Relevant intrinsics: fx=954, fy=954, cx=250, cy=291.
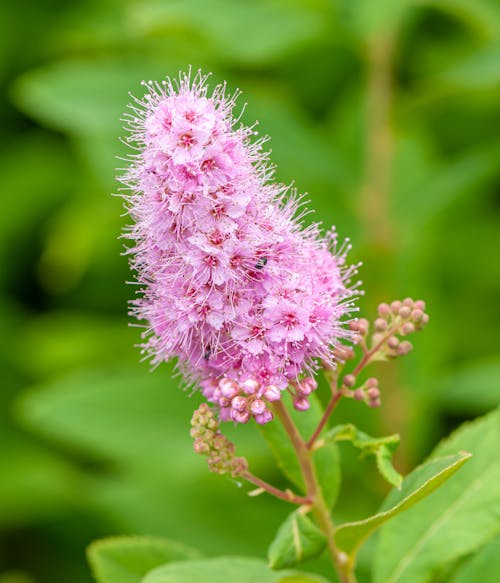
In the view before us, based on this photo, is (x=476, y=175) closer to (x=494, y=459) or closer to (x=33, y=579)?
(x=494, y=459)

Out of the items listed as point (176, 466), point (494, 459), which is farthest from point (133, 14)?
point (494, 459)

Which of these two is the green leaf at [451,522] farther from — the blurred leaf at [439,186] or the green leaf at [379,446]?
the blurred leaf at [439,186]

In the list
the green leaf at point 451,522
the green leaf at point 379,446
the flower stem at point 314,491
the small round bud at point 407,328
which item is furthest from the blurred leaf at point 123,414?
the small round bud at point 407,328

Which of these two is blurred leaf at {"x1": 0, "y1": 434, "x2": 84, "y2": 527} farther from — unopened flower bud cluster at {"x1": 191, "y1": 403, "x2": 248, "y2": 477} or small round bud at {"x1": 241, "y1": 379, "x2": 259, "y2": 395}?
small round bud at {"x1": 241, "y1": 379, "x2": 259, "y2": 395}

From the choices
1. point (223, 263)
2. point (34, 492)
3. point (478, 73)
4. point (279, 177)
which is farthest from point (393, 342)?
point (34, 492)

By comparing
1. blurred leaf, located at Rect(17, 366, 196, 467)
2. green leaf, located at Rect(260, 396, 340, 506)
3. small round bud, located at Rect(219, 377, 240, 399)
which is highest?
blurred leaf, located at Rect(17, 366, 196, 467)

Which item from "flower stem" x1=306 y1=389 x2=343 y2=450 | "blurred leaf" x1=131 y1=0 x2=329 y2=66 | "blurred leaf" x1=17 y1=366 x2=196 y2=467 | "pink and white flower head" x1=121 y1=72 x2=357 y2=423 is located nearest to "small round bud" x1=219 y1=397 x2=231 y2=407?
"pink and white flower head" x1=121 y1=72 x2=357 y2=423
